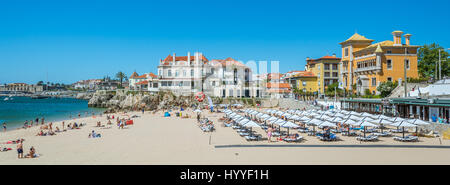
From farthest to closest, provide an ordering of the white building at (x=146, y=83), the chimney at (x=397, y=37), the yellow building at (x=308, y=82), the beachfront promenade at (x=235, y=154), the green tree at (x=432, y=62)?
the white building at (x=146, y=83) < the yellow building at (x=308, y=82) < the green tree at (x=432, y=62) < the chimney at (x=397, y=37) < the beachfront promenade at (x=235, y=154)

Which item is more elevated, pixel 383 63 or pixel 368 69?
pixel 383 63

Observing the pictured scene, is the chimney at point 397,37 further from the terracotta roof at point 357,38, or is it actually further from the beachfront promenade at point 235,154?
the beachfront promenade at point 235,154

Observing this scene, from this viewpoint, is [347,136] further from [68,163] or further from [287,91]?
[287,91]

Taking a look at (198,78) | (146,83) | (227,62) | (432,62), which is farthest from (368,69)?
(146,83)

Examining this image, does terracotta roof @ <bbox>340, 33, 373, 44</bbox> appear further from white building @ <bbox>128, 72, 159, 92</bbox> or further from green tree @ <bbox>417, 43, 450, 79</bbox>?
white building @ <bbox>128, 72, 159, 92</bbox>

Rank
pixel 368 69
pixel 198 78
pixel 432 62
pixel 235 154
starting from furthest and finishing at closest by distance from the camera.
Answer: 1. pixel 198 78
2. pixel 432 62
3. pixel 368 69
4. pixel 235 154

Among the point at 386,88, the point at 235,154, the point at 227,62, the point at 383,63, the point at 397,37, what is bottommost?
the point at 235,154

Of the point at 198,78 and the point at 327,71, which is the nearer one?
the point at 327,71

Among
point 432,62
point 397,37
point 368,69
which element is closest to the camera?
point 397,37

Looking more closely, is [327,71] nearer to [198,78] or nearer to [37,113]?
[198,78]

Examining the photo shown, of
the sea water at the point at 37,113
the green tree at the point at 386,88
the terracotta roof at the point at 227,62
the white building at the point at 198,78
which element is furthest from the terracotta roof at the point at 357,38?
the sea water at the point at 37,113

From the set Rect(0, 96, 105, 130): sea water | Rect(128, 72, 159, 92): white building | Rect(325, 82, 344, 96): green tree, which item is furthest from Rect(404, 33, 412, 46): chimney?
Rect(0, 96, 105, 130): sea water

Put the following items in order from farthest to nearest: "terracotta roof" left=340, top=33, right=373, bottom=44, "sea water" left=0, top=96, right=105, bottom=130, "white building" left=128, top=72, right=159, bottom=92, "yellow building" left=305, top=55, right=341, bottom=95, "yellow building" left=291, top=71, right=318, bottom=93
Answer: "white building" left=128, top=72, right=159, bottom=92, "yellow building" left=291, top=71, right=318, bottom=93, "yellow building" left=305, top=55, right=341, bottom=95, "terracotta roof" left=340, top=33, right=373, bottom=44, "sea water" left=0, top=96, right=105, bottom=130
